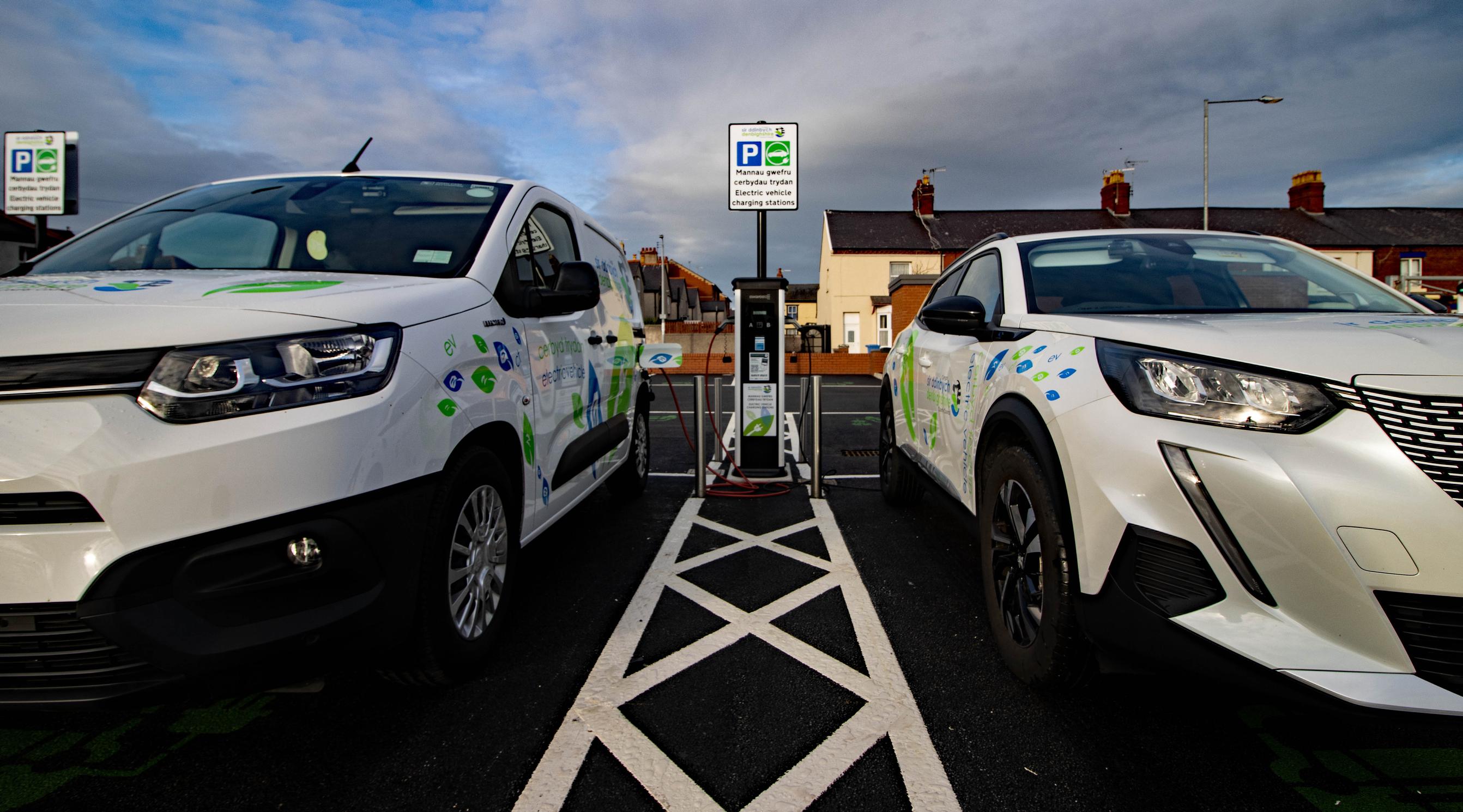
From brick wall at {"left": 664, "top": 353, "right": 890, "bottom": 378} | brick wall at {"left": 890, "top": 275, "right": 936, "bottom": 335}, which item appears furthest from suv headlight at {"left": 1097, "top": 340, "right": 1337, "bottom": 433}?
brick wall at {"left": 890, "top": 275, "right": 936, "bottom": 335}

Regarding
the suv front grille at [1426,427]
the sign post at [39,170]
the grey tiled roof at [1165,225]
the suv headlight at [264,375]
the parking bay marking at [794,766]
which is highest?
the grey tiled roof at [1165,225]

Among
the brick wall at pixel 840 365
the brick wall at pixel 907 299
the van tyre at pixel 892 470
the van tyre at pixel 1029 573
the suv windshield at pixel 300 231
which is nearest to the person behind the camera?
the van tyre at pixel 1029 573

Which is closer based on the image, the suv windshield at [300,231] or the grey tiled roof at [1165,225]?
the suv windshield at [300,231]

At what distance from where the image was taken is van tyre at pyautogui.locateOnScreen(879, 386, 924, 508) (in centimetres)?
479

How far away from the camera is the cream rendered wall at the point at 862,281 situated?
35750 mm

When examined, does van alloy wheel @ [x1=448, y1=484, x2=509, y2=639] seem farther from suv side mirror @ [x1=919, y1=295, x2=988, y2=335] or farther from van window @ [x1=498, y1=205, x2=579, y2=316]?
suv side mirror @ [x1=919, y1=295, x2=988, y2=335]

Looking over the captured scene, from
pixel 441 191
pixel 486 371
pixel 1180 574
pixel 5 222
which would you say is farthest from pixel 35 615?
pixel 5 222

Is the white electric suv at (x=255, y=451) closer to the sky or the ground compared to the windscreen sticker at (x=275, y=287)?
closer to the ground

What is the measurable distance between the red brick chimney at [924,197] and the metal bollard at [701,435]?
117 feet

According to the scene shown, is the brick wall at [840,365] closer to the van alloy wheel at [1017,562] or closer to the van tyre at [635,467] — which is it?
the van tyre at [635,467]

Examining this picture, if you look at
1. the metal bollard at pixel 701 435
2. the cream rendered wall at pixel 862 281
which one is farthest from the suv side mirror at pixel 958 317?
the cream rendered wall at pixel 862 281

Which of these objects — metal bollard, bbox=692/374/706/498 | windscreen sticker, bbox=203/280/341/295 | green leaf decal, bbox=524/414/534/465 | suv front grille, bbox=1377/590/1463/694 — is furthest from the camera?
metal bollard, bbox=692/374/706/498

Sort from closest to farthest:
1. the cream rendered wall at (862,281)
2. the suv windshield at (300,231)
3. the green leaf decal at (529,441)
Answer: the suv windshield at (300,231), the green leaf decal at (529,441), the cream rendered wall at (862,281)

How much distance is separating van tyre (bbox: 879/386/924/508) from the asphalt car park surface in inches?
69.6
